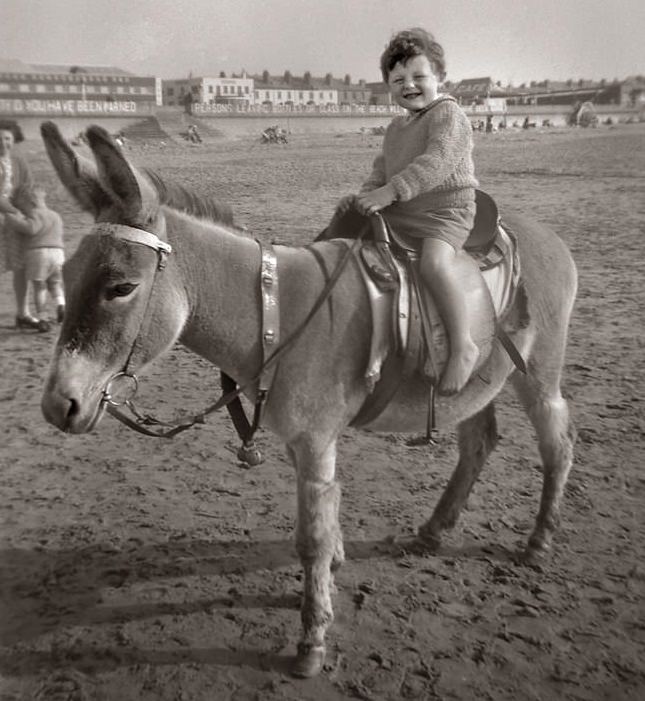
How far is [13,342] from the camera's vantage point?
313 inches

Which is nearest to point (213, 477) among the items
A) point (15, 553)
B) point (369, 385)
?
point (15, 553)

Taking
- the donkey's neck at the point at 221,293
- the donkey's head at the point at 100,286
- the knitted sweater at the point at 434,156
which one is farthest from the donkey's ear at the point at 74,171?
the knitted sweater at the point at 434,156

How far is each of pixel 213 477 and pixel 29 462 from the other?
147cm

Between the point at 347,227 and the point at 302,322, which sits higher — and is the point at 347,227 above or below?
above

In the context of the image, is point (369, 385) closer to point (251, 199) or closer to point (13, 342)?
point (13, 342)

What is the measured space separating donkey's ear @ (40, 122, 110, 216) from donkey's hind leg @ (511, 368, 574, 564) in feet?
8.22

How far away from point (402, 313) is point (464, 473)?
5.15ft

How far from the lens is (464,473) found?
164 inches

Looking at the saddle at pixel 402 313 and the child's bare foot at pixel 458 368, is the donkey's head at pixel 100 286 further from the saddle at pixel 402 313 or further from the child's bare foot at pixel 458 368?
the child's bare foot at pixel 458 368

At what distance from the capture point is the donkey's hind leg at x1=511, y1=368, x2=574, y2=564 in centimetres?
387

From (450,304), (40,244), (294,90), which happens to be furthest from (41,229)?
(294,90)

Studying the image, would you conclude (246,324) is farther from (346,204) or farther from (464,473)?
(464,473)

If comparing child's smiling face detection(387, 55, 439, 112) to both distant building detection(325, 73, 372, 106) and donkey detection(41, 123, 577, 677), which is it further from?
distant building detection(325, 73, 372, 106)

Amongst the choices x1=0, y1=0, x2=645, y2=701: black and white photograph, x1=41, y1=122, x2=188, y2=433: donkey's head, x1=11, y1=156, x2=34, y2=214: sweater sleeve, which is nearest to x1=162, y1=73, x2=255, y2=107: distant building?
x1=11, y1=156, x2=34, y2=214: sweater sleeve
